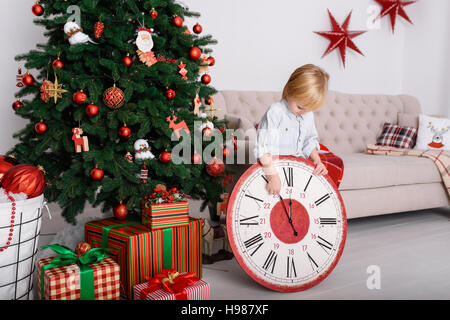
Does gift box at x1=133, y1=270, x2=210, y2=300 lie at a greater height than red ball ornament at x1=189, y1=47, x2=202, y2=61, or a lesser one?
lesser

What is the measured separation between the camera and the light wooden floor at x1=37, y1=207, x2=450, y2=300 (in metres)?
1.60

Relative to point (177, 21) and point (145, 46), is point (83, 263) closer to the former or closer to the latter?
point (145, 46)

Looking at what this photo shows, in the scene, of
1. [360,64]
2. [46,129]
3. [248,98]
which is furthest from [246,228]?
[360,64]

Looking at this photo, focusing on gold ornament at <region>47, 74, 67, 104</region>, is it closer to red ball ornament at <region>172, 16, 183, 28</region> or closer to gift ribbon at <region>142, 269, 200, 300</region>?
red ball ornament at <region>172, 16, 183, 28</region>

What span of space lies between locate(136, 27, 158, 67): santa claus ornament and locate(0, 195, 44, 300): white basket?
73 cm

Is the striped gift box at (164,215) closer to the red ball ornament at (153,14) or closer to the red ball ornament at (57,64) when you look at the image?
the red ball ornament at (57,64)

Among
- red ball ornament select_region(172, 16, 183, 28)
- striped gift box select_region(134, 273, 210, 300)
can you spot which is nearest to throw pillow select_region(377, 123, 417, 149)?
red ball ornament select_region(172, 16, 183, 28)

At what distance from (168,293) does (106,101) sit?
0.84m

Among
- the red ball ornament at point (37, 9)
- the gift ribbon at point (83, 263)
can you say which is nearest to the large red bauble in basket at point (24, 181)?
the gift ribbon at point (83, 263)

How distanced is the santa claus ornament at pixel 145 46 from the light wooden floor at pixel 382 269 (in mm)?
1016

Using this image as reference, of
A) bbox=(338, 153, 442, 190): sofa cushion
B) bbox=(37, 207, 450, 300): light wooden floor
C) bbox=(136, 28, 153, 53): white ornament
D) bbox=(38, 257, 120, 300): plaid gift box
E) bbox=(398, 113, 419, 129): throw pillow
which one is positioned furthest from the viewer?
bbox=(398, 113, 419, 129): throw pillow

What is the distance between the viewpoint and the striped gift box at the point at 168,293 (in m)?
1.36

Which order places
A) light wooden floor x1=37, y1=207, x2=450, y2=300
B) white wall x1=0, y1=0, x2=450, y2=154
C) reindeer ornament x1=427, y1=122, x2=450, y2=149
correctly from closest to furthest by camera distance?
light wooden floor x1=37, y1=207, x2=450, y2=300 → white wall x1=0, y1=0, x2=450, y2=154 → reindeer ornament x1=427, y1=122, x2=450, y2=149

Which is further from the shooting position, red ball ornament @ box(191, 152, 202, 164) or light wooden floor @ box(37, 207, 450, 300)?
red ball ornament @ box(191, 152, 202, 164)
